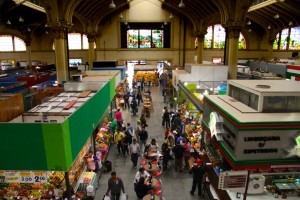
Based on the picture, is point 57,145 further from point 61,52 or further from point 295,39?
point 295,39

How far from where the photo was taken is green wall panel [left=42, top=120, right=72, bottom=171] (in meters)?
5.63

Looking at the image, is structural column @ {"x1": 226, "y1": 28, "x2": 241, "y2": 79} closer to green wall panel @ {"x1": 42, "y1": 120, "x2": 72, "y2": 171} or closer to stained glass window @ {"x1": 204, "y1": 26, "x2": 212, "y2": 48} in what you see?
green wall panel @ {"x1": 42, "y1": 120, "x2": 72, "y2": 171}

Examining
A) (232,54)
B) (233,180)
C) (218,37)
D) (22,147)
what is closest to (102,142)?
(22,147)

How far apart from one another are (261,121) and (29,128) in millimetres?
4808

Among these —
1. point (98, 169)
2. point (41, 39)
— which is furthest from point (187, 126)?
point (41, 39)

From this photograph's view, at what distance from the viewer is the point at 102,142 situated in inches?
442

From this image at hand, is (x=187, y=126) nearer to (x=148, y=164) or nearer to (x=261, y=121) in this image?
(x=148, y=164)

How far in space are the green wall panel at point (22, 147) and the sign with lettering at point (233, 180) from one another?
3.90m

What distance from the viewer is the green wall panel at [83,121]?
654 centimetres

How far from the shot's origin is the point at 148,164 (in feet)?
29.6

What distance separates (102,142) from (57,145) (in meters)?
5.56

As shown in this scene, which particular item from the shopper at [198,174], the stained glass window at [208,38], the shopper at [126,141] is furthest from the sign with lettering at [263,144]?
the stained glass window at [208,38]

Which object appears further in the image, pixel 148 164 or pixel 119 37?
pixel 119 37

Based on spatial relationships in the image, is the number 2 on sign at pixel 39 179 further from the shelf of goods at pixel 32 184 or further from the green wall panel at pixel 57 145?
the green wall panel at pixel 57 145
